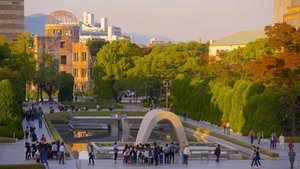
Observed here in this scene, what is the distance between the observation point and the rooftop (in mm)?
140625

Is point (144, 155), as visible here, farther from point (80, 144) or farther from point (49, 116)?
point (49, 116)

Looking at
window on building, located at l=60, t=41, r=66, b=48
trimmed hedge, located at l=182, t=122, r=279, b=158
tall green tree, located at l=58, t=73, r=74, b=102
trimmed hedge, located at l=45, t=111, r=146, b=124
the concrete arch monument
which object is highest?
window on building, located at l=60, t=41, r=66, b=48

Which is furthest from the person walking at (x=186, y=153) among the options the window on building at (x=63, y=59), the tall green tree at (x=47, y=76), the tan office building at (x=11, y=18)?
the tan office building at (x=11, y=18)

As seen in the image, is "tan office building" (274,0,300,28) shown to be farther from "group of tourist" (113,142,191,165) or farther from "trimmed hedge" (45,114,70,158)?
"group of tourist" (113,142,191,165)

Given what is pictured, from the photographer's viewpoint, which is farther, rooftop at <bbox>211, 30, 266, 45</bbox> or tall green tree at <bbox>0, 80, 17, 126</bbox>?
rooftop at <bbox>211, 30, 266, 45</bbox>

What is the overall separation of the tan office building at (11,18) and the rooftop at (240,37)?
5796cm

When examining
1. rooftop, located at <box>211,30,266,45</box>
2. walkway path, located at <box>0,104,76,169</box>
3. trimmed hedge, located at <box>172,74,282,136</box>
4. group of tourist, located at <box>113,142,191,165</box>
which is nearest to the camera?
walkway path, located at <box>0,104,76,169</box>

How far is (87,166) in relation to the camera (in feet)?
138

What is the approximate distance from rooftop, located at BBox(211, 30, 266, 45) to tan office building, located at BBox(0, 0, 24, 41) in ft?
190

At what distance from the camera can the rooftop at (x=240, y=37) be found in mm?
140625

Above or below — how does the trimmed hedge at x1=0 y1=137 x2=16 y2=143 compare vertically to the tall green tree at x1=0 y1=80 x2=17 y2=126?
below

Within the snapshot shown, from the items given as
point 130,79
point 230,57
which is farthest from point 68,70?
point 230,57

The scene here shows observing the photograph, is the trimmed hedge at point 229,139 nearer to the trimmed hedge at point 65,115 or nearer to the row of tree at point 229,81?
the row of tree at point 229,81

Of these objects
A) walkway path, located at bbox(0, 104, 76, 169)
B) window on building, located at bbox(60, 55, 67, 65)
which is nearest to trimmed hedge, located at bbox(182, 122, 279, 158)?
walkway path, located at bbox(0, 104, 76, 169)
